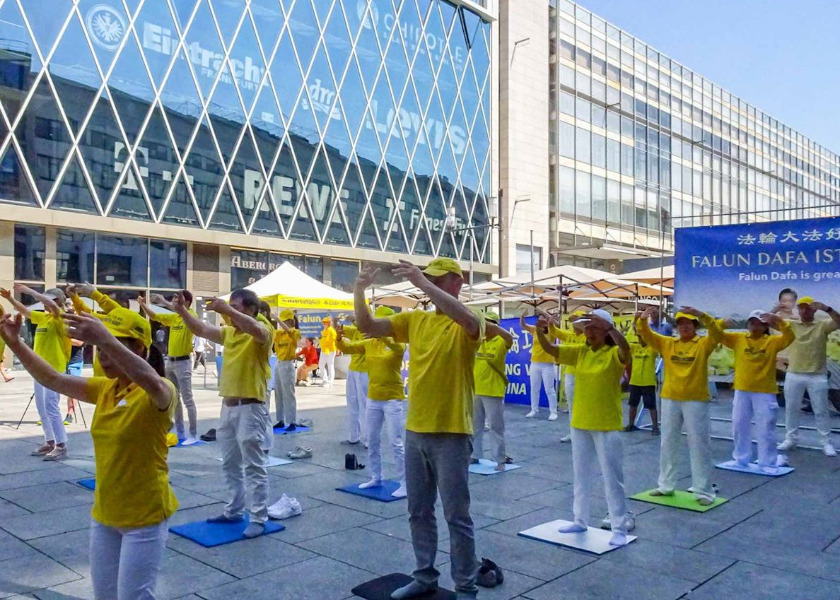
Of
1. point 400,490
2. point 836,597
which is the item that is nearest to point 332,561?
point 400,490

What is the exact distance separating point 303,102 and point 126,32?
760 cm

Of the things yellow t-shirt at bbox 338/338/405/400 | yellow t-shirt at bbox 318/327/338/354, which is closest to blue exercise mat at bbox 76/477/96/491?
yellow t-shirt at bbox 338/338/405/400

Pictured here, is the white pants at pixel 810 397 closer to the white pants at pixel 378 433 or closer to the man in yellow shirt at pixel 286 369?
the white pants at pixel 378 433

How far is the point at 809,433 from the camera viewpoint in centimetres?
1189

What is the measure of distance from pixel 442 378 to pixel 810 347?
7072 millimetres

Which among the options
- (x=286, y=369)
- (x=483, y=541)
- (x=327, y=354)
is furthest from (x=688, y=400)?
(x=327, y=354)

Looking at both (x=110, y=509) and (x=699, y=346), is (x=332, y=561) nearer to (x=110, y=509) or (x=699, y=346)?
(x=110, y=509)

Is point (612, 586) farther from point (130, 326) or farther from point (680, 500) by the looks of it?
point (130, 326)

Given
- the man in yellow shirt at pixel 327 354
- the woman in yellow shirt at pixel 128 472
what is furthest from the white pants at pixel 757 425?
the man in yellow shirt at pixel 327 354

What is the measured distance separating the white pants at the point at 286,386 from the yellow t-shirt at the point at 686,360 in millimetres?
6002

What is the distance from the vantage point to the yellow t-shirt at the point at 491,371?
8617 millimetres

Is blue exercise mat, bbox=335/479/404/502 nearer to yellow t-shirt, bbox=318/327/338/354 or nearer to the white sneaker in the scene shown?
the white sneaker

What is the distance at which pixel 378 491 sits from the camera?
7.56 meters

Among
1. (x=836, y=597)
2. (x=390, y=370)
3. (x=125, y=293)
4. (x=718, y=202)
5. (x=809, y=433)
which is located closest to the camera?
(x=836, y=597)
